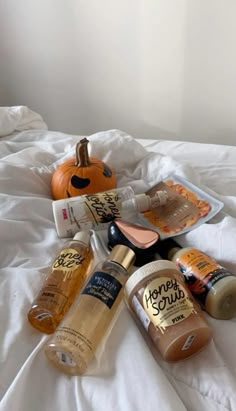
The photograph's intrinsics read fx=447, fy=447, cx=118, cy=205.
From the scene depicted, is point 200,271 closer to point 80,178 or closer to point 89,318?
point 89,318

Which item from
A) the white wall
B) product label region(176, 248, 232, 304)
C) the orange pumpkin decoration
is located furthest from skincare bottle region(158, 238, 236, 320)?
the white wall

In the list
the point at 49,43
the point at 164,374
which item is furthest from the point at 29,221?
Result: the point at 49,43

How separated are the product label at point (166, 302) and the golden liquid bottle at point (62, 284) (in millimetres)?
114

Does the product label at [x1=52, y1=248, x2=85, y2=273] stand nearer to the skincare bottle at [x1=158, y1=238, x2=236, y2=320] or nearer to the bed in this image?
the bed

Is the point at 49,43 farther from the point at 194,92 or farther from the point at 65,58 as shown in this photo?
the point at 194,92

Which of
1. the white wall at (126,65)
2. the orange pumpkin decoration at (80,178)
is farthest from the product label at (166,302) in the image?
the white wall at (126,65)

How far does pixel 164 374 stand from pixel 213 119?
1.22 metres

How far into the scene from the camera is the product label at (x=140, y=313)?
0.56 m

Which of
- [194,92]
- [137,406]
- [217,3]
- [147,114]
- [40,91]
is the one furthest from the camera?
[40,91]

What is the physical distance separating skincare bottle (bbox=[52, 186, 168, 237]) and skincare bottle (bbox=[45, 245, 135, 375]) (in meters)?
0.16

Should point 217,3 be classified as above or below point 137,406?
above

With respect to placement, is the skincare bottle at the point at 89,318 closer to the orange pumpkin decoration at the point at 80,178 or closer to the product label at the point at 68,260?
the product label at the point at 68,260

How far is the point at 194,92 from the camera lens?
1554 millimetres

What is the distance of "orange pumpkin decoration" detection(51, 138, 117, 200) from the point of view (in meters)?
0.88
